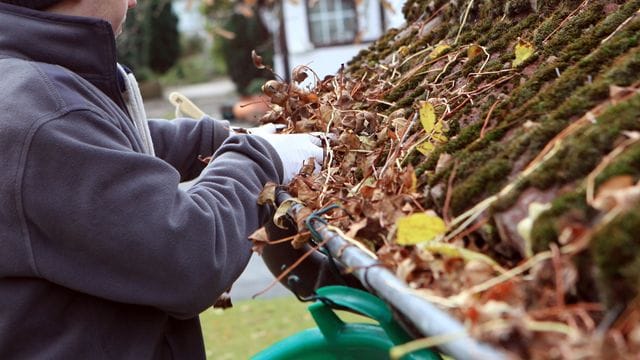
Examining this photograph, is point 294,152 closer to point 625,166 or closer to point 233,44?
point 625,166

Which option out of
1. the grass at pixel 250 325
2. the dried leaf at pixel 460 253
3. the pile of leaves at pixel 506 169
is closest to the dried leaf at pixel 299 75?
the pile of leaves at pixel 506 169

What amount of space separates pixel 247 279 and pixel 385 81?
198 inches

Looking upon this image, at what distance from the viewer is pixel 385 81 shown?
85.5 inches

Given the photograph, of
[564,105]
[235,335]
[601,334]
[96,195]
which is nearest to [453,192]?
[564,105]

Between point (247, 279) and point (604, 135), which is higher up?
point (604, 135)

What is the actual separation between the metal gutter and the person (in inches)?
12.2

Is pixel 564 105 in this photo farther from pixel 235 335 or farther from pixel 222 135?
pixel 235 335

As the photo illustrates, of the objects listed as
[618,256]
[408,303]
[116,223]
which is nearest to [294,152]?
[116,223]

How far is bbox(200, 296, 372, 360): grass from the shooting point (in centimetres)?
537

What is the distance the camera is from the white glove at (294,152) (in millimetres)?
1902

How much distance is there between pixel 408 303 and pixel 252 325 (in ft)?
15.8

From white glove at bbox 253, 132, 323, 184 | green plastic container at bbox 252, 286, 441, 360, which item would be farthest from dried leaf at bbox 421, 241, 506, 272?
white glove at bbox 253, 132, 323, 184

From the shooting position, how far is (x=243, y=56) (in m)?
21.0

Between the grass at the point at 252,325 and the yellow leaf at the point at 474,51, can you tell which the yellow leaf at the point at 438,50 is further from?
the grass at the point at 252,325
